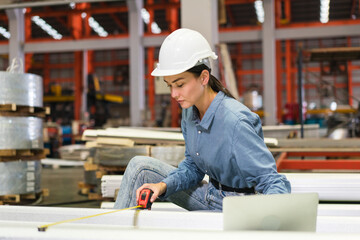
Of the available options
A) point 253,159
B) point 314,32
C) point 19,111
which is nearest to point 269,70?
point 314,32

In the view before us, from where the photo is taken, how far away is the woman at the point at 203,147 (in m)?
1.77

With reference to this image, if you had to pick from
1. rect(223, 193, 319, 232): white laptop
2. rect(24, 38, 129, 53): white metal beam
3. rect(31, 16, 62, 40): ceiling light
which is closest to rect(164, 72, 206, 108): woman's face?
rect(223, 193, 319, 232): white laptop

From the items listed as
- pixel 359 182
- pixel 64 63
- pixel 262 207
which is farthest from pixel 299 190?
pixel 64 63

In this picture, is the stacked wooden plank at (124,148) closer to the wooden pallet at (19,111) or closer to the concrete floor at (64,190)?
the concrete floor at (64,190)

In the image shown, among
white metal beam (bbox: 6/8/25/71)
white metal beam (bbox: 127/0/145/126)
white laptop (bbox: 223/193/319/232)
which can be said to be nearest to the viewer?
white laptop (bbox: 223/193/319/232)

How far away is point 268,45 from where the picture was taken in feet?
36.1

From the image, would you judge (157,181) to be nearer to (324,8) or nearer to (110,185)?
(110,185)

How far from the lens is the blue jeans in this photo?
210 cm

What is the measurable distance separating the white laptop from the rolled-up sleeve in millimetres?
418

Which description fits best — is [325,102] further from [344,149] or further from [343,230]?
[343,230]

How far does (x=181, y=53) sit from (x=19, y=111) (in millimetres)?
3298

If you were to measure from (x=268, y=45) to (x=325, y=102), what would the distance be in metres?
15.4

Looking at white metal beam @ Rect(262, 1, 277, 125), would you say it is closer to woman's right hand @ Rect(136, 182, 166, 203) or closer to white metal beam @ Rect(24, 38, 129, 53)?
white metal beam @ Rect(24, 38, 129, 53)

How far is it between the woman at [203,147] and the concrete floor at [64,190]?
2768 mm
